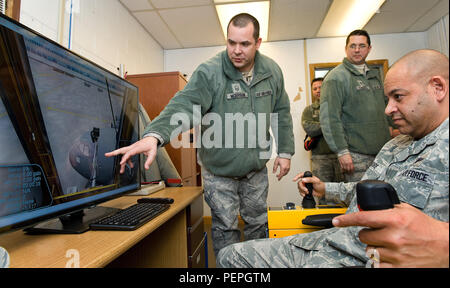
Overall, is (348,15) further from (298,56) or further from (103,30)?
(103,30)

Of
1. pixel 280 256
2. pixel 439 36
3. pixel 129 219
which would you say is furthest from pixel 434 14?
pixel 129 219

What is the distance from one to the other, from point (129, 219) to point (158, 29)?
1.50 feet

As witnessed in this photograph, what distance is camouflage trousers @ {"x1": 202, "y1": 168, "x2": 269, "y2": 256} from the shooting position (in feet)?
2.75

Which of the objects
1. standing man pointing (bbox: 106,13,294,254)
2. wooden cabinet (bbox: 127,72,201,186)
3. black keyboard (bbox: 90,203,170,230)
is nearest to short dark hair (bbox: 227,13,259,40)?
standing man pointing (bbox: 106,13,294,254)

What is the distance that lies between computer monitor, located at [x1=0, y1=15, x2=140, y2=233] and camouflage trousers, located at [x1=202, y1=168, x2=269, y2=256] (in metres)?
0.33

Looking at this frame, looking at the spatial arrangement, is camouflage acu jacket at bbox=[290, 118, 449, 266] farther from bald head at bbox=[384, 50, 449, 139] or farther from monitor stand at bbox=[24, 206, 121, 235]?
monitor stand at bbox=[24, 206, 121, 235]

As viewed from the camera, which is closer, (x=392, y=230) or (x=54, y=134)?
(x=392, y=230)

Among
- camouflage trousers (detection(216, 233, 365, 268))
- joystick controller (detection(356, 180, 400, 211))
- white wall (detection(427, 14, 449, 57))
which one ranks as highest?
white wall (detection(427, 14, 449, 57))

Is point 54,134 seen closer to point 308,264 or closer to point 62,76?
point 62,76

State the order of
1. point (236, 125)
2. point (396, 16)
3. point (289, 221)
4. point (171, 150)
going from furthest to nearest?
point (171, 150), point (236, 125), point (289, 221), point (396, 16)

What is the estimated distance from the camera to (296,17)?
1.29 ft

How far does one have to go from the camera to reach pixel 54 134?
50 cm
